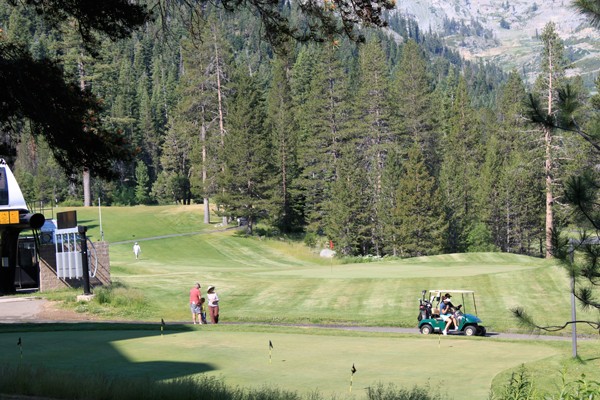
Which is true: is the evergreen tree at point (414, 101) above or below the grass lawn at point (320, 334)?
above

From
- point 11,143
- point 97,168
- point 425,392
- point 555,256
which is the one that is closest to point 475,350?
point 555,256

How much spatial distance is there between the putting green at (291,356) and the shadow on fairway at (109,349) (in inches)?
0.7

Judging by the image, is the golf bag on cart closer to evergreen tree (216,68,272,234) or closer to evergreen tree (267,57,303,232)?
evergreen tree (216,68,272,234)

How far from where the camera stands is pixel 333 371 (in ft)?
46.4

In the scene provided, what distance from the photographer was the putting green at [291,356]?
13.2 meters

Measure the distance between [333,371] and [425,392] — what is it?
364cm

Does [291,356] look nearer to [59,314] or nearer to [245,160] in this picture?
[59,314]

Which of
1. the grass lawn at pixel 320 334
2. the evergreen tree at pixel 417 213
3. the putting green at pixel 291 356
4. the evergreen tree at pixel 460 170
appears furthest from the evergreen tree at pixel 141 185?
the putting green at pixel 291 356

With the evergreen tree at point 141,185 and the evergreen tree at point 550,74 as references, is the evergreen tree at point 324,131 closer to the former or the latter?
the evergreen tree at point 550,74

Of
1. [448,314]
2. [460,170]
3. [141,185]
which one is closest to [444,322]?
[448,314]

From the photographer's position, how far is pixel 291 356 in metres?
16.0

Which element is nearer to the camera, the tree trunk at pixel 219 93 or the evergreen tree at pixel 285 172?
the evergreen tree at pixel 285 172

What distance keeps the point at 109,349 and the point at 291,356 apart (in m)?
3.83

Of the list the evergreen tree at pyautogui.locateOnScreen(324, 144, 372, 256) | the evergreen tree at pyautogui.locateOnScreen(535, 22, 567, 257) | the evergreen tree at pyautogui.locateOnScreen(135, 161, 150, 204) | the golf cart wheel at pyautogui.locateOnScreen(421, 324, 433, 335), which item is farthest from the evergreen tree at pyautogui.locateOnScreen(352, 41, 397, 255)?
the golf cart wheel at pyautogui.locateOnScreen(421, 324, 433, 335)
